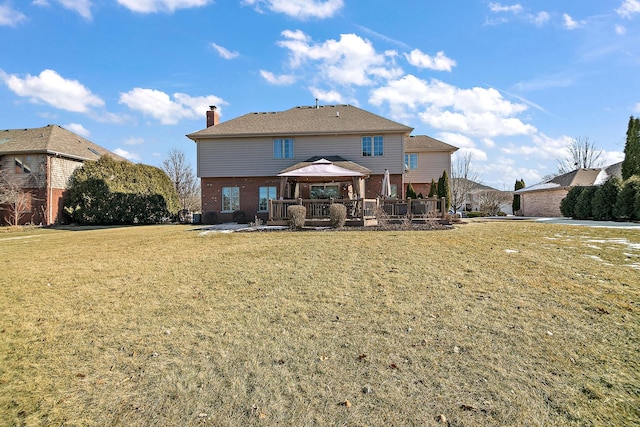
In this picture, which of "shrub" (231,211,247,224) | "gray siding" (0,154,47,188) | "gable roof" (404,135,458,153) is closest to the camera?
"shrub" (231,211,247,224)

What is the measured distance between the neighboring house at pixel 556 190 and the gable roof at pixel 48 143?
1532 inches

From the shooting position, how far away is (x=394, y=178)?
22.7 meters

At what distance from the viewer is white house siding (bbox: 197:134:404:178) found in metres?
22.4

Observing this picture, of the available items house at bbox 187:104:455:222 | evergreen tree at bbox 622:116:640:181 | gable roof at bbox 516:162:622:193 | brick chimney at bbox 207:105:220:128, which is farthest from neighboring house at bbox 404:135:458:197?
brick chimney at bbox 207:105:220:128

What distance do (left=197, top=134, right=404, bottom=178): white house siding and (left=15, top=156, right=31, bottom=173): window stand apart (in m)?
11.9

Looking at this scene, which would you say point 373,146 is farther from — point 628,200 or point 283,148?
point 628,200

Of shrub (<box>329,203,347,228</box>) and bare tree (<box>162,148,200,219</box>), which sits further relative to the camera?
bare tree (<box>162,148,200,219</box>)

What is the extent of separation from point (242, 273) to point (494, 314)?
469 centimetres

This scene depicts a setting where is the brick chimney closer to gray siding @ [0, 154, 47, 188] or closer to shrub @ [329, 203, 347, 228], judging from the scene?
gray siding @ [0, 154, 47, 188]

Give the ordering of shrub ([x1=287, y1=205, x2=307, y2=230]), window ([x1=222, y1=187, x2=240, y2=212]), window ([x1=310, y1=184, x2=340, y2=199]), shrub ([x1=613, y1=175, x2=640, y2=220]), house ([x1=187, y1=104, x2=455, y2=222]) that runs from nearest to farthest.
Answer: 1. shrub ([x1=287, y1=205, x2=307, y2=230])
2. shrub ([x1=613, y1=175, x2=640, y2=220])
3. window ([x1=310, y1=184, x2=340, y2=199])
4. house ([x1=187, y1=104, x2=455, y2=222])
5. window ([x1=222, y1=187, x2=240, y2=212])

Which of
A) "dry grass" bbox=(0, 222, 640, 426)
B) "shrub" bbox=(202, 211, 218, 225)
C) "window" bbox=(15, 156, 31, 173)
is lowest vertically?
"dry grass" bbox=(0, 222, 640, 426)

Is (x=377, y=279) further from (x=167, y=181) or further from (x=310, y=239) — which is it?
(x=167, y=181)

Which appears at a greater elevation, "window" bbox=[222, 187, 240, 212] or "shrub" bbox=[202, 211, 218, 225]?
"window" bbox=[222, 187, 240, 212]

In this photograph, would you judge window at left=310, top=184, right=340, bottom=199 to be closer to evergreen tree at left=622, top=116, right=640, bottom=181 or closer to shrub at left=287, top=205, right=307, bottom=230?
shrub at left=287, top=205, right=307, bottom=230
